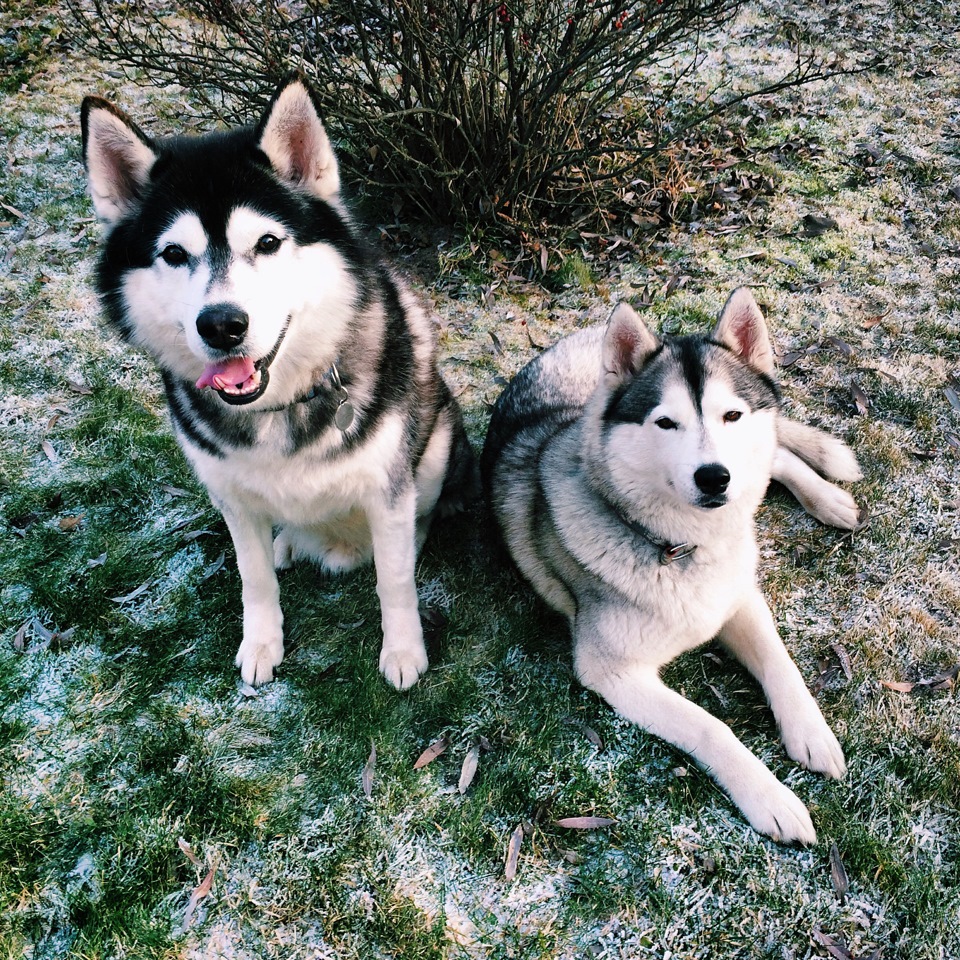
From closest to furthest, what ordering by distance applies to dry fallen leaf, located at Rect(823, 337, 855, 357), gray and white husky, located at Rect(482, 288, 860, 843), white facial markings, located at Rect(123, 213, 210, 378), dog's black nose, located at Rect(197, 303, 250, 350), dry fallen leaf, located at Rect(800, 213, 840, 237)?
dog's black nose, located at Rect(197, 303, 250, 350) < white facial markings, located at Rect(123, 213, 210, 378) < gray and white husky, located at Rect(482, 288, 860, 843) < dry fallen leaf, located at Rect(823, 337, 855, 357) < dry fallen leaf, located at Rect(800, 213, 840, 237)

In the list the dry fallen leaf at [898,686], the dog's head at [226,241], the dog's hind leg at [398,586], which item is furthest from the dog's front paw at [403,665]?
the dry fallen leaf at [898,686]

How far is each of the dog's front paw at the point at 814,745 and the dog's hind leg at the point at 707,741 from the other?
7.2 inches

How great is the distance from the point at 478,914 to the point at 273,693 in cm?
129

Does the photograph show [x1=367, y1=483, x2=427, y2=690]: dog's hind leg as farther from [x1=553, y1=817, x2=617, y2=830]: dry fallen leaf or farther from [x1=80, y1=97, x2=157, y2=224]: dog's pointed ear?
[x1=80, y1=97, x2=157, y2=224]: dog's pointed ear

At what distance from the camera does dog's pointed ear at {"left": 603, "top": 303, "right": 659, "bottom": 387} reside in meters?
2.71

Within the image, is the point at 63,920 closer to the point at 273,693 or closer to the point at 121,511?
the point at 273,693

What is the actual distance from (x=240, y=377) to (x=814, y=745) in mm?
2499

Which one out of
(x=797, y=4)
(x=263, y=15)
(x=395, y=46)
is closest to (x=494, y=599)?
(x=395, y=46)

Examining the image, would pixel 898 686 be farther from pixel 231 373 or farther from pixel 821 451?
pixel 231 373

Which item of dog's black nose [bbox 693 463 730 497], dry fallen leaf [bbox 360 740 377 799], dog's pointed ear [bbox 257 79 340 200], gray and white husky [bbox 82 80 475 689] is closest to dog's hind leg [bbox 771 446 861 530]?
dog's black nose [bbox 693 463 730 497]

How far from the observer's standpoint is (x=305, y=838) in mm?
2758

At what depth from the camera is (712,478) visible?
8.21 feet

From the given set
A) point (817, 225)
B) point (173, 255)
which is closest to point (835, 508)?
point (817, 225)

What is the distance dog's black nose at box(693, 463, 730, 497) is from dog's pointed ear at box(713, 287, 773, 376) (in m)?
0.55
